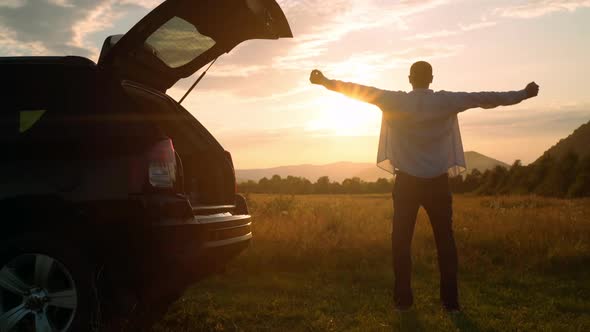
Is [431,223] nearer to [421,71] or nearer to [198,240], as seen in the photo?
[421,71]

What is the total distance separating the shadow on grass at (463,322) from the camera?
15.2ft

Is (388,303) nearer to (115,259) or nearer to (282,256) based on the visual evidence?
(282,256)

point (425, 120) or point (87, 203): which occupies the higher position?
point (425, 120)

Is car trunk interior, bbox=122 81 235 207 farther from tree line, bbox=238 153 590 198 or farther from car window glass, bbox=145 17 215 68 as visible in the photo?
tree line, bbox=238 153 590 198

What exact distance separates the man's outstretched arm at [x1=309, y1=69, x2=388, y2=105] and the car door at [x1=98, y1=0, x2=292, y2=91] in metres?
0.62

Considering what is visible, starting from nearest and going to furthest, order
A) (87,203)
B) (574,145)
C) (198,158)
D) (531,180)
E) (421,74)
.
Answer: (87,203) < (421,74) < (198,158) < (531,180) < (574,145)

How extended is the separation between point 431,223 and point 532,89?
141 centimetres

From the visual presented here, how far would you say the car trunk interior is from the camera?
500 centimetres

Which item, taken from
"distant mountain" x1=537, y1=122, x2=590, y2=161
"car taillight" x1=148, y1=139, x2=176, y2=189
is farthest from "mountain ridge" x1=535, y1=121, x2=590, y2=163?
"car taillight" x1=148, y1=139, x2=176, y2=189

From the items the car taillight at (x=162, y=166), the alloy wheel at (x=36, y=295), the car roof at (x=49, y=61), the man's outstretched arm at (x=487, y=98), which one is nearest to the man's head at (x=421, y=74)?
the man's outstretched arm at (x=487, y=98)

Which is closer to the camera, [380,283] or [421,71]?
[421,71]

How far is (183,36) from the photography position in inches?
193

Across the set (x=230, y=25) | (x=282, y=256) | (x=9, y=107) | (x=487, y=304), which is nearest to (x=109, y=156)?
(x=9, y=107)

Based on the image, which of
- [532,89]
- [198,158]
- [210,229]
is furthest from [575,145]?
[210,229]
